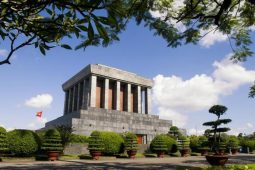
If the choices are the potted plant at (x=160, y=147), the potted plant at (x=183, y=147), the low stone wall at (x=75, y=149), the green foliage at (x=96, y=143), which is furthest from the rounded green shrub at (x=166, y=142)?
the low stone wall at (x=75, y=149)

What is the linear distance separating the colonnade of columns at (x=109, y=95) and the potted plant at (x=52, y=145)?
23900 millimetres

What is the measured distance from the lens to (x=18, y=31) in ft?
15.7

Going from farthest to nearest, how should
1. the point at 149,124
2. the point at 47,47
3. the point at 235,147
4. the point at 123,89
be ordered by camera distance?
the point at 123,89 → the point at 149,124 → the point at 235,147 → the point at 47,47

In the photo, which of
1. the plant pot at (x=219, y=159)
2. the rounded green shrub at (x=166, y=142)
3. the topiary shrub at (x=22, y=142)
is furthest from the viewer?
the rounded green shrub at (x=166, y=142)

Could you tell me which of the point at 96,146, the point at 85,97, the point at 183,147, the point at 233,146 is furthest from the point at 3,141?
the point at 233,146

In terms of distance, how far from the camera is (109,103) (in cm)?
5666

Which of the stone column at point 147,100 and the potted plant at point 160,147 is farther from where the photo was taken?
the stone column at point 147,100

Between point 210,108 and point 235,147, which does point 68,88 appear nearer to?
point 235,147

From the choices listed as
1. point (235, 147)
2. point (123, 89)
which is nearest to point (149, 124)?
point (123, 89)

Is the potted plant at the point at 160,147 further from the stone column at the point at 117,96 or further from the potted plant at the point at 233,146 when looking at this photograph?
the stone column at the point at 117,96

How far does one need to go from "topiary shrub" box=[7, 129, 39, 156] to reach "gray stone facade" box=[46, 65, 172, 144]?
42.0ft

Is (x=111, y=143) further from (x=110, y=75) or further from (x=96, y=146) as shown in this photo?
(x=110, y=75)

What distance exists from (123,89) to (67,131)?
95.9ft

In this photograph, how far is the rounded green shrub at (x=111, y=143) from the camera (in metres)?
30.9
